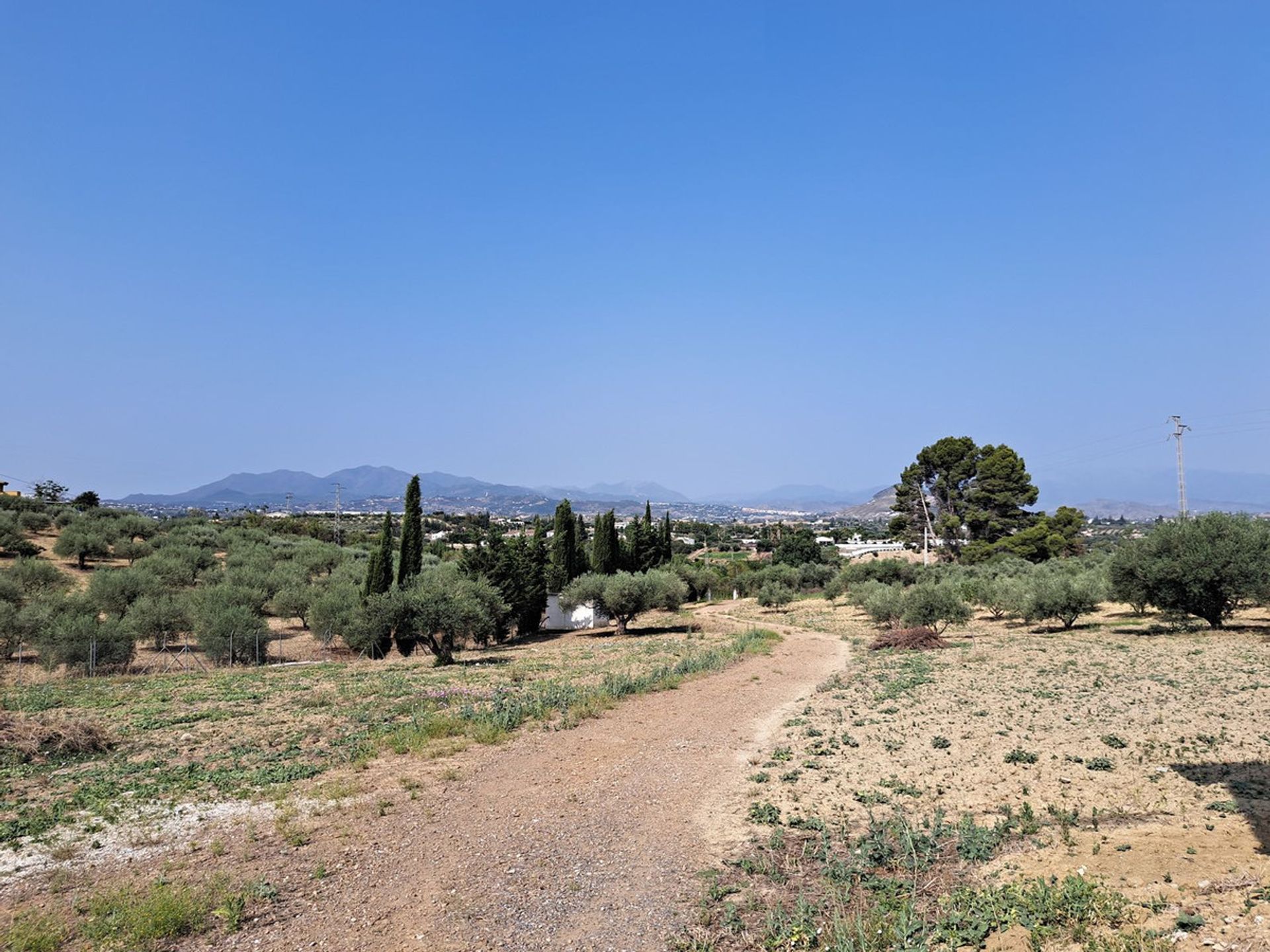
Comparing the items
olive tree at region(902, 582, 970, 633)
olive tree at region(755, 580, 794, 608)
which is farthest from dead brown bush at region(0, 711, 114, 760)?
olive tree at region(755, 580, 794, 608)

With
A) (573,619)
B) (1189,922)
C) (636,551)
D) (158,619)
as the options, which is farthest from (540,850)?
(636,551)

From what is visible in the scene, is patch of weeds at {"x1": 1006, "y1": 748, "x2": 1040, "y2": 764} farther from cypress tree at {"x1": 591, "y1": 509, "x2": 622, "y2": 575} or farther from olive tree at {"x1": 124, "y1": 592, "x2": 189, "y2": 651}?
cypress tree at {"x1": 591, "y1": 509, "x2": 622, "y2": 575}

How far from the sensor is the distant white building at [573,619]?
52.1m

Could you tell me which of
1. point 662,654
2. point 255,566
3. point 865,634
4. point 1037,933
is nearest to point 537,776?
point 1037,933

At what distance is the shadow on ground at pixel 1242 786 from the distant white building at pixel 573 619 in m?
42.0

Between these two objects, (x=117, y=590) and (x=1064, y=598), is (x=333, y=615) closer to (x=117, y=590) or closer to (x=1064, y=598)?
(x=117, y=590)

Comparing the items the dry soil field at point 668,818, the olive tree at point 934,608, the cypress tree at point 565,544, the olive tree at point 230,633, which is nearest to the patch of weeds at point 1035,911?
Answer: the dry soil field at point 668,818

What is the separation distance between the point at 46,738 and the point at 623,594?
101 feet

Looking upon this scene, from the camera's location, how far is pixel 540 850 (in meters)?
8.98

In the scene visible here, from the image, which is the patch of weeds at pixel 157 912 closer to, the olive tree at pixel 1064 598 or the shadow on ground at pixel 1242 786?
the shadow on ground at pixel 1242 786

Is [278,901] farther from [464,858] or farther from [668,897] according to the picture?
[668,897]

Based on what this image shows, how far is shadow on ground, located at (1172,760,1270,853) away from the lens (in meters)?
8.37

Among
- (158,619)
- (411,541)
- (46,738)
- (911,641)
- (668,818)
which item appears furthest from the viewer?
(411,541)

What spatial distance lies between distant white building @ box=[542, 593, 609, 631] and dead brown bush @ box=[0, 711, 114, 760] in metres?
37.3
